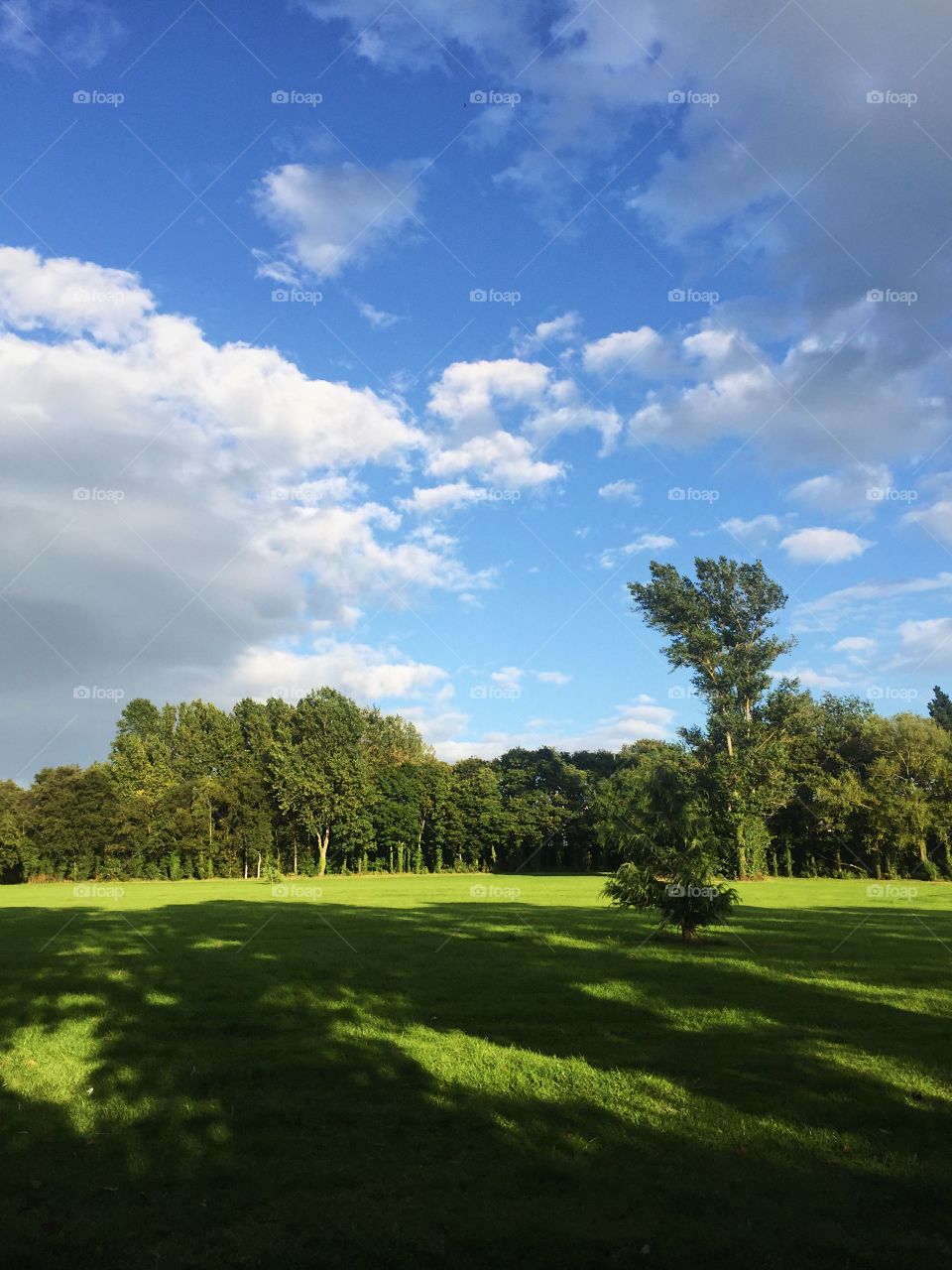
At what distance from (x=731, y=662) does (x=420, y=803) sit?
39.6m

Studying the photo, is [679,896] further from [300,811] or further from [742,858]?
[300,811]

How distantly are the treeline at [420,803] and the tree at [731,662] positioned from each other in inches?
32.0

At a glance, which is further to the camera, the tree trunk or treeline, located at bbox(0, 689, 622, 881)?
treeline, located at bbox(0, 689, 622, 881)

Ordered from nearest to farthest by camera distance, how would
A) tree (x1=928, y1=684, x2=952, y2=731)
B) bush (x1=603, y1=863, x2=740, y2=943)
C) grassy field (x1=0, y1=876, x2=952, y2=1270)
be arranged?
1. grassy field (x1=0, y1=876, x2=952, y2=1270)
2. bush (x1=603, y1=863, x2=740, y2=943)
3. tree (x1=928, y1=684, x2=952, y2=731)

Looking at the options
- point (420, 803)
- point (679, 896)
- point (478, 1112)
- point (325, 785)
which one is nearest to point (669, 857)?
point (679, 896)

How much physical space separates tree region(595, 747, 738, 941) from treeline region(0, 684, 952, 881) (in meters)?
46.8

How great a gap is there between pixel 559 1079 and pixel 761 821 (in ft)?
221

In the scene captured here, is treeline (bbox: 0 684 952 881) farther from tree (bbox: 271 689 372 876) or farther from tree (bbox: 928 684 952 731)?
tree (bbox: 928 684 952 731)

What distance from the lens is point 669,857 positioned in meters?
20.2

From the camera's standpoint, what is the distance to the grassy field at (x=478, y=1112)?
609 centimetres

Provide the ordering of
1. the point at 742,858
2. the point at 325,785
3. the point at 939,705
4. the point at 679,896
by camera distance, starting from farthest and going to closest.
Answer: the point at 939,705, the point at 325,785, the point at 742,858, the point at 679,896

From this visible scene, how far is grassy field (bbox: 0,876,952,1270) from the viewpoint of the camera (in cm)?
609

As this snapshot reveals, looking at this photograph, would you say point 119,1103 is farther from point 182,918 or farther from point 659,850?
point 182,918

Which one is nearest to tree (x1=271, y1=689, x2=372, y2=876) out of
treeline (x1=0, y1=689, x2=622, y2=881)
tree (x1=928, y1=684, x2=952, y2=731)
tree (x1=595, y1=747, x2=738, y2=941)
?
treeline (x1=0, y1=689, x2=622, y2=881)
